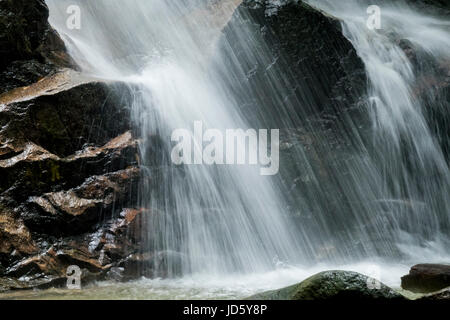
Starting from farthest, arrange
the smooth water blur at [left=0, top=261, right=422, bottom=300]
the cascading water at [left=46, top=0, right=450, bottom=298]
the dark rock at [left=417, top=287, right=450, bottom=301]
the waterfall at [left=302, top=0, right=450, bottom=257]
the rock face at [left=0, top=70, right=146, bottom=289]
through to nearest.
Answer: the waterfall at [left=302, top=0, right=450, bottom=257], the cascading water at [left=46, top=0, right=450, bottom=298], the rock face at [left=0, top=70, right=146, bottom=289], the smooth water blur at [left=0, top=261, right=422, bottom=300], the dark rock at [left=417, top=287, right=450, bottom=301]

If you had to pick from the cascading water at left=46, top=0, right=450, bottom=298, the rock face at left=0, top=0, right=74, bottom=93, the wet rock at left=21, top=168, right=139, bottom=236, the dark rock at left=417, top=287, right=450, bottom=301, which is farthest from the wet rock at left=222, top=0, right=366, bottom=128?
the dark rock at left=417, top=287, right=450, bottom=301

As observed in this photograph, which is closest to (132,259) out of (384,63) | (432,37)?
(384,63)

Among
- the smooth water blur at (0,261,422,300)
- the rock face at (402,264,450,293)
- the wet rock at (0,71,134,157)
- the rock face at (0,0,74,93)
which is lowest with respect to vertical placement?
the smooth water blur at (0,261,422,300)

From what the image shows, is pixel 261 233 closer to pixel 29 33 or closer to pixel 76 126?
pixel 76 126

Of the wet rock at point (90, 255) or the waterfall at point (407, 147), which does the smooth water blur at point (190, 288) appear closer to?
the wet rock at point (90, 255)

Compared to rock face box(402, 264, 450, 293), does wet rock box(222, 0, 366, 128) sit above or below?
above

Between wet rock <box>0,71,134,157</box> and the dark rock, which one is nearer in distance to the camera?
the dark rock

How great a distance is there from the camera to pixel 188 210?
7207 millimetres

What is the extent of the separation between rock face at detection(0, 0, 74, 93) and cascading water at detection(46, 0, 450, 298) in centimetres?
117

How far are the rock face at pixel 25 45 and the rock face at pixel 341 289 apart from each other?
6306mm

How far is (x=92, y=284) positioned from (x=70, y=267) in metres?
0.45

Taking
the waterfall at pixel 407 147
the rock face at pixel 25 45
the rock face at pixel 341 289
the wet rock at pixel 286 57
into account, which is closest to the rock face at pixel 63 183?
the rock face at pixel 25 45

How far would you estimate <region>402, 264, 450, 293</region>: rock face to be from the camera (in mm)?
5121

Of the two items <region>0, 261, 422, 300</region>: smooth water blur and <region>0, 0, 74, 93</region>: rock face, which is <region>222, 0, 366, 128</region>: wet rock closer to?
<region>0, 261, 422, 300</region>: smooth water blur
